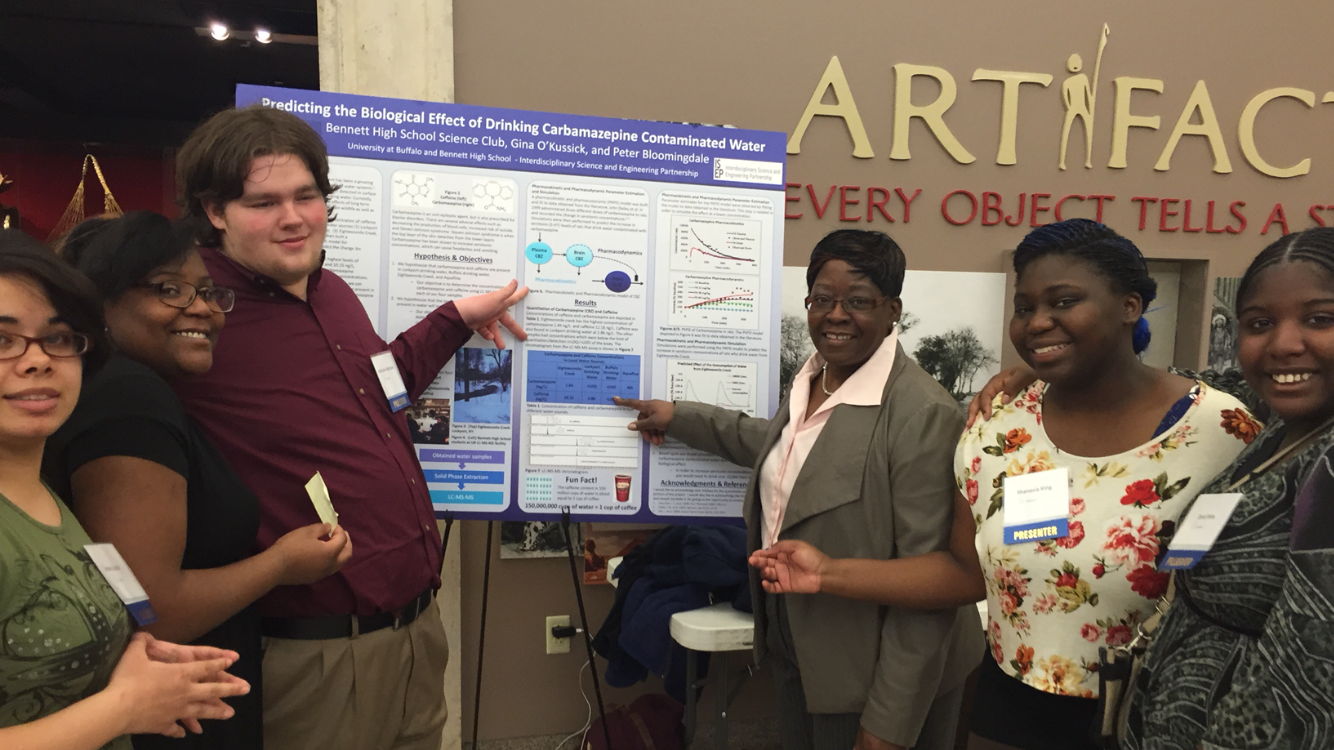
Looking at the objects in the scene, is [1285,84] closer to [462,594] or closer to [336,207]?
[336,207]

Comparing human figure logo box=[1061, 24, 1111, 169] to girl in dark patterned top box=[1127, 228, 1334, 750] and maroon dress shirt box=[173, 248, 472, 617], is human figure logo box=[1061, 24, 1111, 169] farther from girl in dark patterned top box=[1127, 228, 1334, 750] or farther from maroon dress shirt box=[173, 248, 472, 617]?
maroon dress shirt box=[173, 248, 472, 617]

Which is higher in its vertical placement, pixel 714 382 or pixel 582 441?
pixel 714 382

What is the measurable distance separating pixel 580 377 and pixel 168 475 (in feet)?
3.75

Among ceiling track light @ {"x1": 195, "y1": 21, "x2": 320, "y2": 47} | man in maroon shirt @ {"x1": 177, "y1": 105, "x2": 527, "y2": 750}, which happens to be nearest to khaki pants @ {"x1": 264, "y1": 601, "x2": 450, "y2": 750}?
man in maroon shirt @ {"x1": 177, "y1": 105, "x2": 527, "y2": 750}

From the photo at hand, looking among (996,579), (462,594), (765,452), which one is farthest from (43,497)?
(462,594)

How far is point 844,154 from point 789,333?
0.82 meters

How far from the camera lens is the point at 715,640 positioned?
236 centimetres

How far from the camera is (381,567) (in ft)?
5.38

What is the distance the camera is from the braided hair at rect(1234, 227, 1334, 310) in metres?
1.07

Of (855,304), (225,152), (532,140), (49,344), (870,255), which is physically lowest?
(49,344)

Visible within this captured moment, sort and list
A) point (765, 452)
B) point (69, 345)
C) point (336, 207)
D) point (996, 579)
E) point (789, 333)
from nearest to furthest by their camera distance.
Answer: point (69, 345) → point (996, 579) → point (765, 452) → point (336, 207) → point (789, 333)

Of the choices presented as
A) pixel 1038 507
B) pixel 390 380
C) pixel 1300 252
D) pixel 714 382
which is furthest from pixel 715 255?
pixel 1300 252

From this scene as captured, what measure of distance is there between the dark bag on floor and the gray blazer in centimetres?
134

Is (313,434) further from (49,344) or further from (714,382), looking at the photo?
(714,382)
